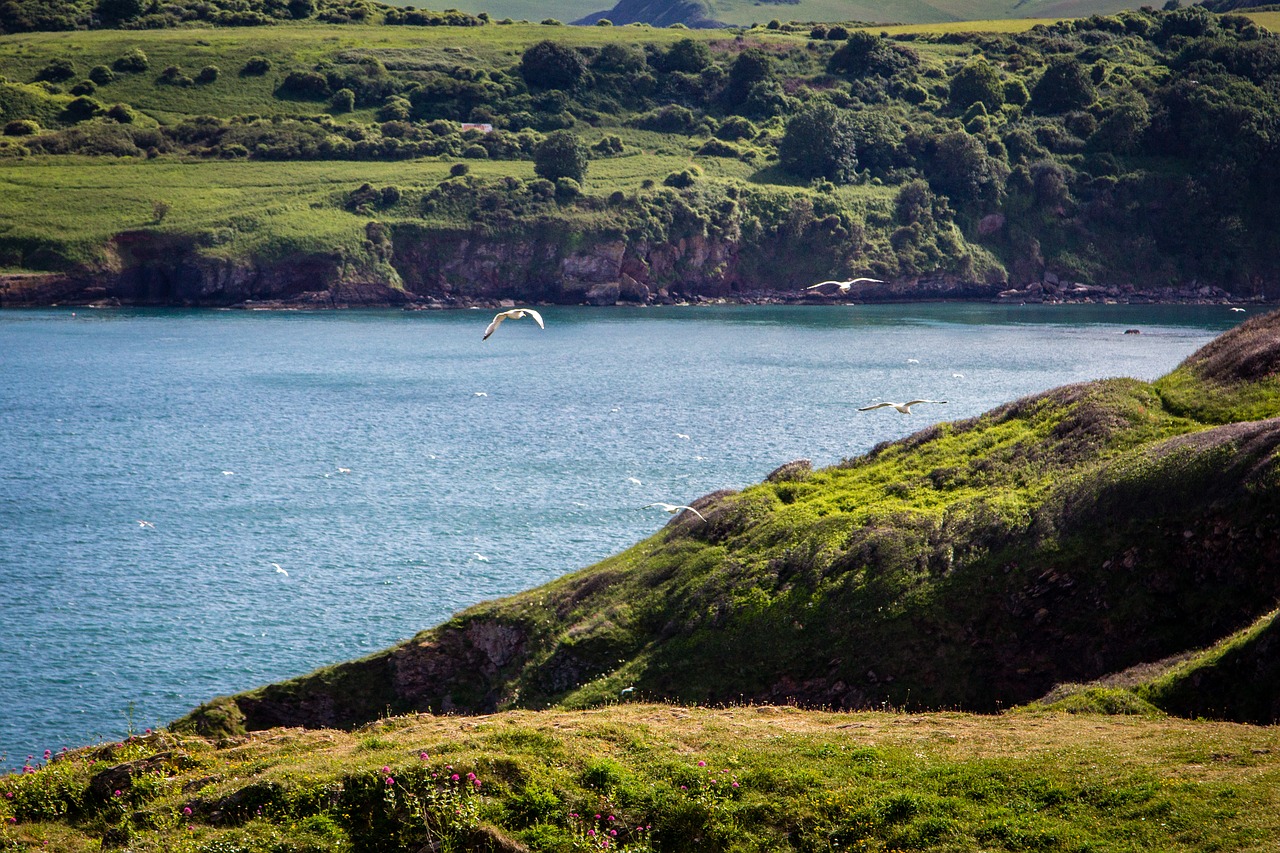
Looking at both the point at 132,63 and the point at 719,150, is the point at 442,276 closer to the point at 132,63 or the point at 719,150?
the point at 719,150

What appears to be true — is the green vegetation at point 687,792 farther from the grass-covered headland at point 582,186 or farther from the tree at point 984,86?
the tree at point 984,86

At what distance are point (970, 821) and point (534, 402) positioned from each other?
75.7 metres

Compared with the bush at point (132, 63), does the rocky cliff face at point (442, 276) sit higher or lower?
lower

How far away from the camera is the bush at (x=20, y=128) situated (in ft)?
557

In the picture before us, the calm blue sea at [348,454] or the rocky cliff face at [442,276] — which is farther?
the rocky cliff face at [442,276]

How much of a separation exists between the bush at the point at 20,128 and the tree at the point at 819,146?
382 feet

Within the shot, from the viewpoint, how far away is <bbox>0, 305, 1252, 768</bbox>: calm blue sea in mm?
40125

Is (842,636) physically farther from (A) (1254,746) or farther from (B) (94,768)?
(B) (94,768)

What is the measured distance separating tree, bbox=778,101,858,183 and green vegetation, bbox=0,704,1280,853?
175294 millimetres

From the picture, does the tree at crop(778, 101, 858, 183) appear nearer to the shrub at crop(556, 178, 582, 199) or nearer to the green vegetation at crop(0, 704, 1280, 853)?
the shrub at crop(556, 178, 582, 199)

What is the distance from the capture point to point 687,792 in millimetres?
16781

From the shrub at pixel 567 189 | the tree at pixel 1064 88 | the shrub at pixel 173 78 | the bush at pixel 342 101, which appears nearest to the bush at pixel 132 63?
the shrub at pixel 173 78

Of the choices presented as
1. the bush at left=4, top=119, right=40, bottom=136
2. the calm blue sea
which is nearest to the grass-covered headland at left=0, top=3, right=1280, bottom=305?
the bush at left=4, top=119, right=40, bottom=136

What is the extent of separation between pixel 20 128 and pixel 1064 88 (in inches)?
6662
